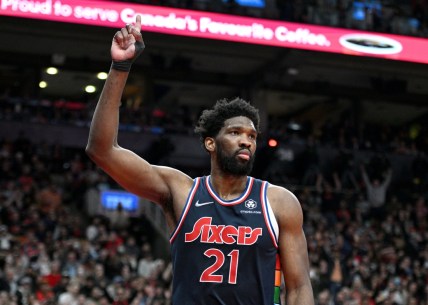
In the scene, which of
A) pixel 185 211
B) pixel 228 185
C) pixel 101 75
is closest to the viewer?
pixel 185 211

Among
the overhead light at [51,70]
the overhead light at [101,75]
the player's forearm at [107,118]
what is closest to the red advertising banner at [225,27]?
the overhead light at [101,75]

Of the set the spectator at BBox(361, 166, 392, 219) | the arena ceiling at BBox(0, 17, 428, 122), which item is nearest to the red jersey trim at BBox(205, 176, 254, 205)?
the arena ceiling at BBox(0, 17, 428, 122)

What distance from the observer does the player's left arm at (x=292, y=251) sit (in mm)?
4367

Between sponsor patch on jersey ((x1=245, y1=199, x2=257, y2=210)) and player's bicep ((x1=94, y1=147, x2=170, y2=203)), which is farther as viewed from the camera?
sponsor patch on jersey ((x1=245, y1=199, x2=257, y2=210))

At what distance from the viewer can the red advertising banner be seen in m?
20.0

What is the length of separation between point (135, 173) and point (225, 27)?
1768cm

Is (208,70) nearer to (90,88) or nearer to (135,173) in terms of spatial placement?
(90,88)

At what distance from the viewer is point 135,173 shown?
4363mm

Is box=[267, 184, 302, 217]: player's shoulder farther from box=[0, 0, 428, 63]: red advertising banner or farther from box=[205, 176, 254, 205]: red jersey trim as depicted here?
box=[0, 0, 428, 63]: red advertising banner

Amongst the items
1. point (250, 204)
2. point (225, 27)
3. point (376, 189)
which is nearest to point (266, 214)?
point (250, 204)

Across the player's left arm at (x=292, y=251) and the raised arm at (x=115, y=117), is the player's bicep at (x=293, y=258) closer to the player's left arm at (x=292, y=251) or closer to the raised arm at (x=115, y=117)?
the player's left arm at (x=292, y=251)

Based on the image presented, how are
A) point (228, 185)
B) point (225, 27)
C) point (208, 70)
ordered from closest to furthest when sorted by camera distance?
1. point (228, 185)
2. point (225, 27)
3. point (208, 70)

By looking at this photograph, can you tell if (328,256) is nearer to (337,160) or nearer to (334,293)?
(334,293)

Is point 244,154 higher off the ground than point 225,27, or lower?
lower
